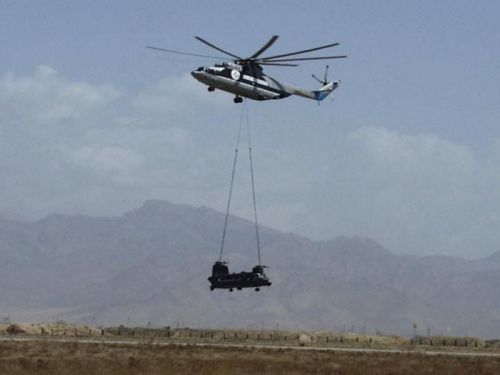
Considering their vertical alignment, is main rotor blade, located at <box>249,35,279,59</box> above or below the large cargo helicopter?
above

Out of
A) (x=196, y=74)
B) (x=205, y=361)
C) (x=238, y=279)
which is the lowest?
(x=205, y=361)

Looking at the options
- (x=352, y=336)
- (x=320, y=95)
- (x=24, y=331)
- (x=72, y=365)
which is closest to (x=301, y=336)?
(x=352, y=336)

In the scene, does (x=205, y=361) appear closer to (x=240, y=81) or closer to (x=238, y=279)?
(x=238, y=279)

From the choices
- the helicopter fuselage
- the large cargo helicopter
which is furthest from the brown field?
the helicopter fuselage

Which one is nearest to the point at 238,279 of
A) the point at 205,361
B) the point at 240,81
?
the point at 205,361

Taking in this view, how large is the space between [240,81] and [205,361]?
19.2 m

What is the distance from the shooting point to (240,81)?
68.9 metres

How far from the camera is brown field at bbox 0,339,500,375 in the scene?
61.1 meters

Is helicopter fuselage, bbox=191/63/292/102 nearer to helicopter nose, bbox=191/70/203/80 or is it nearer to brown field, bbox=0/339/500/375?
helicopter nose, bbox=191/70/203/80

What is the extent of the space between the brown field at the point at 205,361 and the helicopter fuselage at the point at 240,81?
1853 centimetres

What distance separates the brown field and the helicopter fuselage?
60.8 feet

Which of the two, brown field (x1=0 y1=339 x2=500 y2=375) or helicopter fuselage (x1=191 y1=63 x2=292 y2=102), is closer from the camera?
brown field (x1=0 y1=339 x2=500 y2=375)

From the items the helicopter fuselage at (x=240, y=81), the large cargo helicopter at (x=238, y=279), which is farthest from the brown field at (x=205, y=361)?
the helicopter fuselage at (x=240, y=81)

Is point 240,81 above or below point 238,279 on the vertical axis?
above
